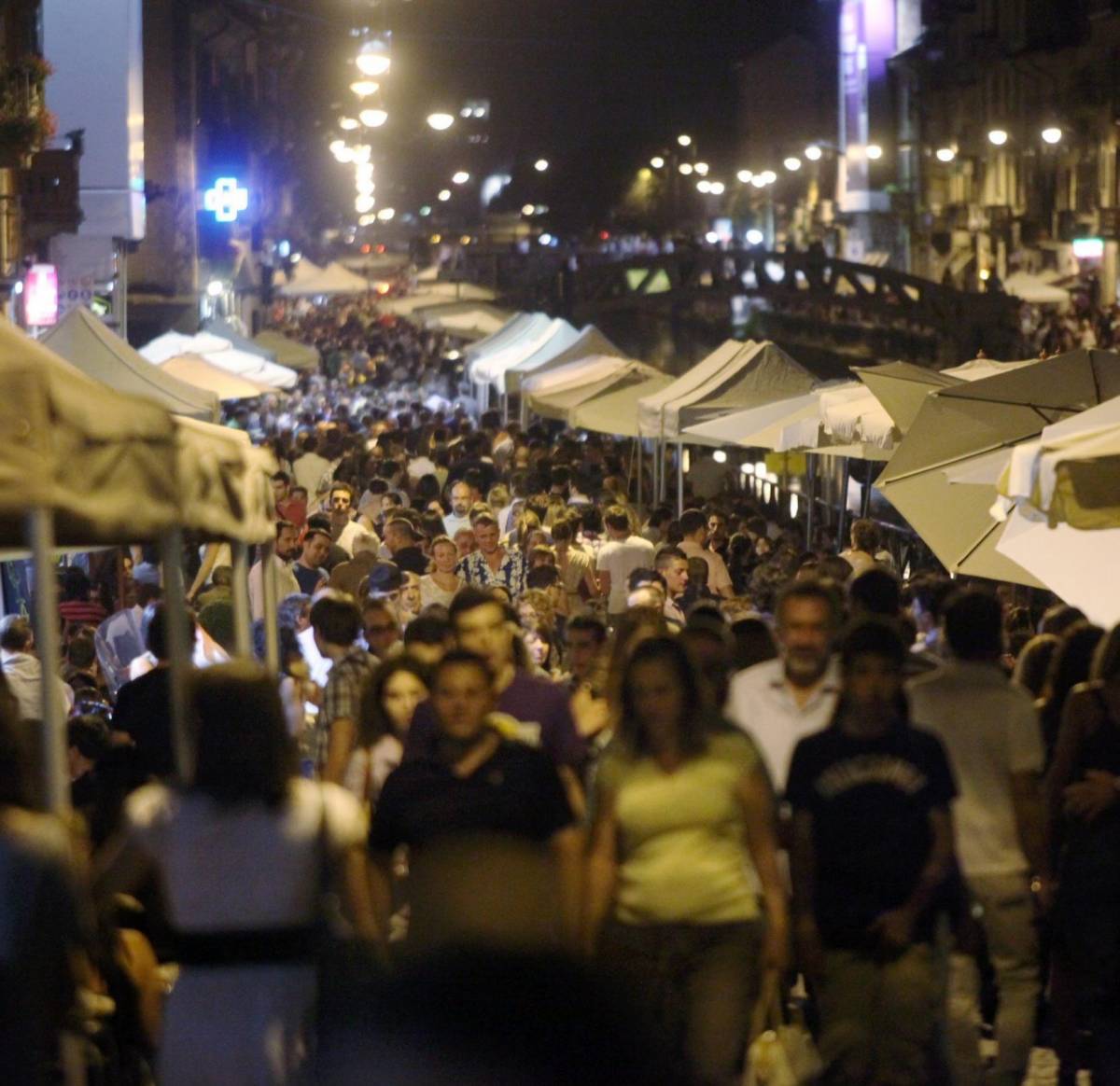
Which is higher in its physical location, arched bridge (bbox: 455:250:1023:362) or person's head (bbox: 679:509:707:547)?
arched bridge (bbox: 455:250:1023:362)

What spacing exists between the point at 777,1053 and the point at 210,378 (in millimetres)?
18496

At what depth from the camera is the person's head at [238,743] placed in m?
4.65

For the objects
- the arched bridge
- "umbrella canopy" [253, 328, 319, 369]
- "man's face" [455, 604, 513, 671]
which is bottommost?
"man's face" [455, 604, 513, 671]

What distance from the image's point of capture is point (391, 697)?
6.74 meters

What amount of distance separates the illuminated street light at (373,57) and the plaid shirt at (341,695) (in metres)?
22.2

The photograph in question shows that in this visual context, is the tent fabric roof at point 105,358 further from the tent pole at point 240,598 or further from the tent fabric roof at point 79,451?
the tent fabric roof at point 79,451

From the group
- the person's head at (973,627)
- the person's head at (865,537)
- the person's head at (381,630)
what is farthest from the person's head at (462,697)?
the person's head at (865,537)

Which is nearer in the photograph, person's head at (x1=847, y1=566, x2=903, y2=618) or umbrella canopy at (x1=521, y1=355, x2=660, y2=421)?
person's head at (x1=847, y1=566, x2=903, y2=618)

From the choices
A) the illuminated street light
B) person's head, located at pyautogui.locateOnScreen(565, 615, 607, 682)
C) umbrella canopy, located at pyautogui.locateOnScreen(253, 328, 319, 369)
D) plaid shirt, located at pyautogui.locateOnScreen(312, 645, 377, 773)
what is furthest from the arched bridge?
plaid shirt, located at pyautogui.locateOnScreen(312, 645, 377, 773)

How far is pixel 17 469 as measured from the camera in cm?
519

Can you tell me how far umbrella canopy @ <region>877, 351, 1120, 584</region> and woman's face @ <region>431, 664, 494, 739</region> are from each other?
214 inches

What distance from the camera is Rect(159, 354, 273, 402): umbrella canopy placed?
2319 centimetres

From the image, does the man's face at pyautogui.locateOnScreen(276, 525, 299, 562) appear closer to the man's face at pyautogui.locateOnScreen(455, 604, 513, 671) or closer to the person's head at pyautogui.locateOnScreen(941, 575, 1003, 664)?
the man's face at pyautogui.locateOnScreen(455, 604, 513, 671)

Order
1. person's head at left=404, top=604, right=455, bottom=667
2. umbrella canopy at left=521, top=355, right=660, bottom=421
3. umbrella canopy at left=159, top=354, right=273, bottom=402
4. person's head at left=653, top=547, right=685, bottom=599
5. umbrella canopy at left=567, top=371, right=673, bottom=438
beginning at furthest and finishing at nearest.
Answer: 1. umbrella canopy at left=521, top=355, right=660, bottom=421
2. umbrella canopy at left=159, top=354, right=273, bottom=402
3. umbrella canopy at left=567, top=371, right=673, bottom=438
4. person's head at left=653, top=547, right=685, bottom=599
5. person's head at left=404, top=604, right=455, bottom=667
